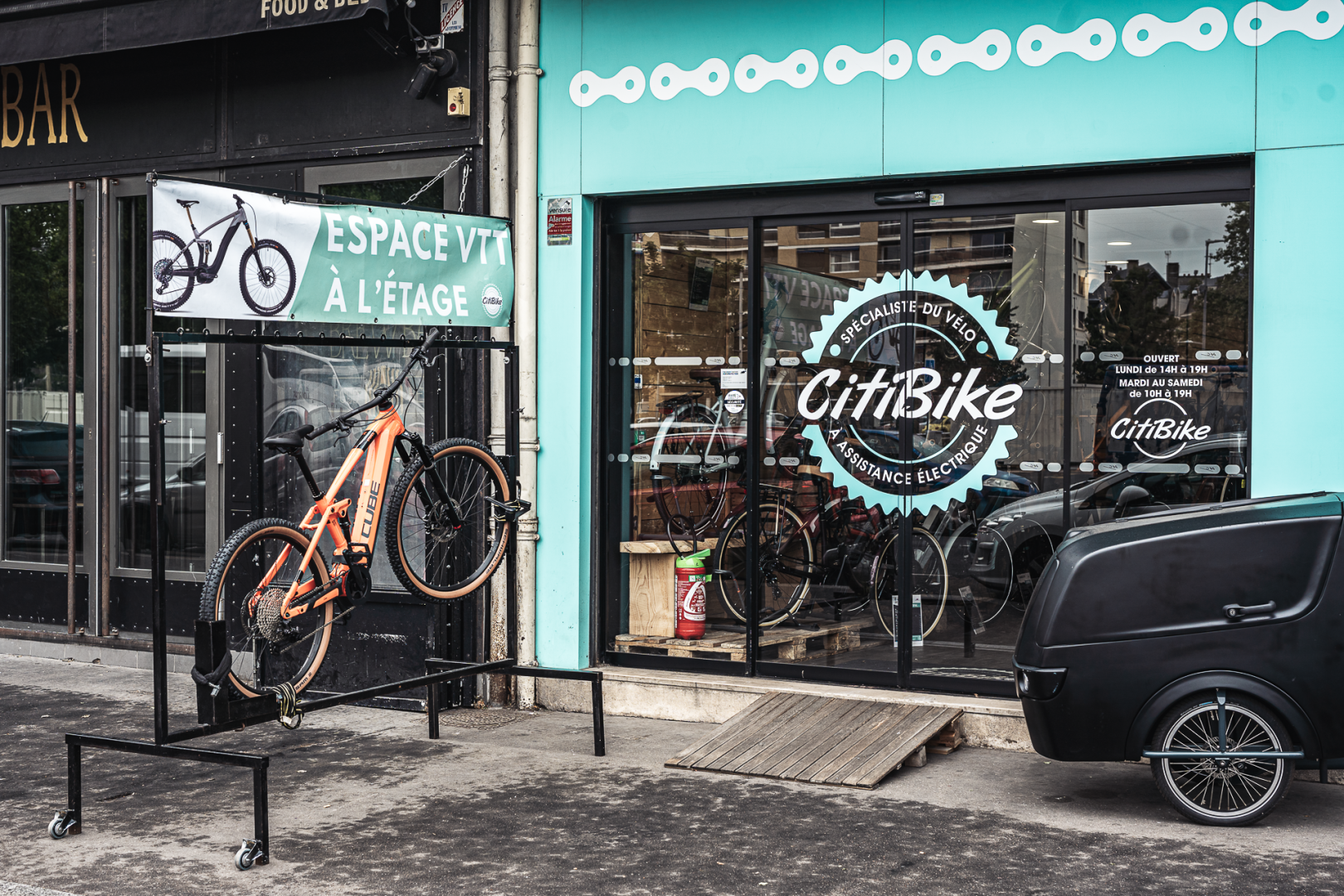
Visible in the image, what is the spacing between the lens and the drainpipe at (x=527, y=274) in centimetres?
821

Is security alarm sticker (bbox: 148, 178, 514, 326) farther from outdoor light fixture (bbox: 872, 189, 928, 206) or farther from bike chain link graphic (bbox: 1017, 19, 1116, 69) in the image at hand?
bike chain link graphic (bbox: 1017, 19, 1116, 69)

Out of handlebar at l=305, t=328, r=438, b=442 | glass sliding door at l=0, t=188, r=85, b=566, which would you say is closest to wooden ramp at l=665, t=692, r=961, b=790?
handlebar at l=305, t=328, r=438, b=442

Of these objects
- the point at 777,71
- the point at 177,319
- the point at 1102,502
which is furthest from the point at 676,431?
the point at 177,319

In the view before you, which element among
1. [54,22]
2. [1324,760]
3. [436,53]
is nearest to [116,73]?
[54,22]

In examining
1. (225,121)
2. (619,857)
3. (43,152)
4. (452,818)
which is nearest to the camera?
(619,857)

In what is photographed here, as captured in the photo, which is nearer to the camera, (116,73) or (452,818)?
(452,818)

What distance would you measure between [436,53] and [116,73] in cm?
276

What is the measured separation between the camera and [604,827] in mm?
5836

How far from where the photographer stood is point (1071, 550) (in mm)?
6000

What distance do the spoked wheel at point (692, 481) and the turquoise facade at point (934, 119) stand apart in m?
0.50

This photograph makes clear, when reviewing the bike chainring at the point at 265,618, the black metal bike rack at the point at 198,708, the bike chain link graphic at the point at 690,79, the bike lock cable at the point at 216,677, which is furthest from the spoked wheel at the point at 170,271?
the bike chain link graphic at the point at 690,79

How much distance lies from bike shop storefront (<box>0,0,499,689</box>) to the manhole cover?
375mm

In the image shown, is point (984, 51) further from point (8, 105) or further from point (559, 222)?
point (8, 105)

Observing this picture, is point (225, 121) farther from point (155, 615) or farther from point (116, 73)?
point (155, 615)
